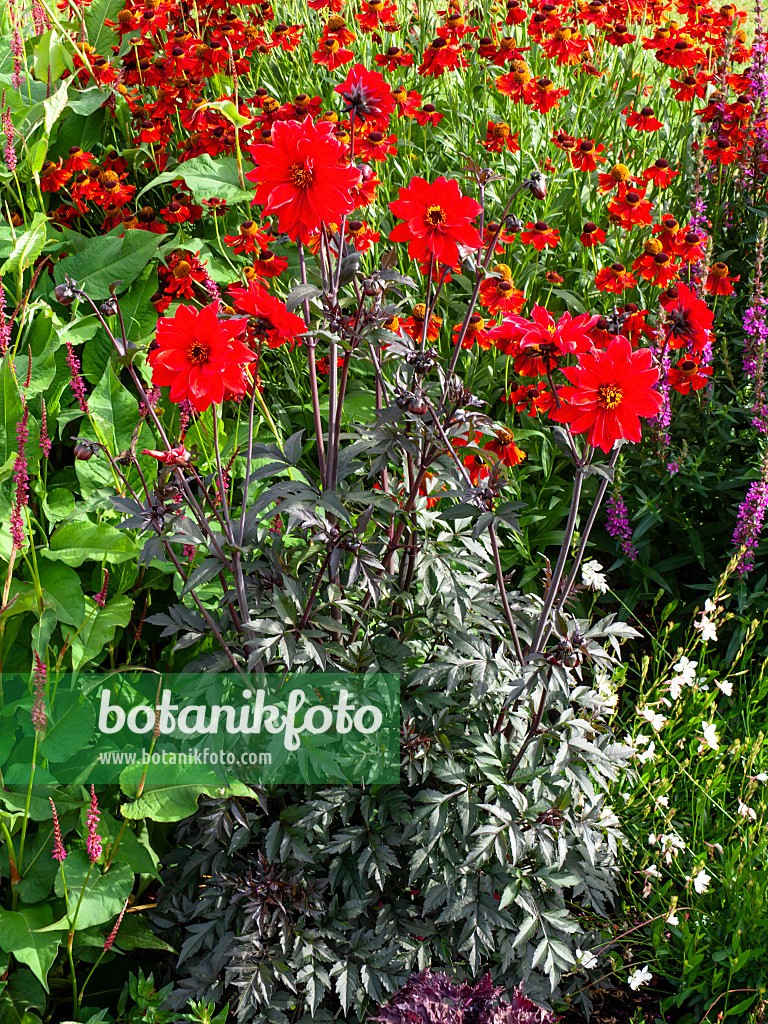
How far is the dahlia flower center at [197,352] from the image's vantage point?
4.34 feet

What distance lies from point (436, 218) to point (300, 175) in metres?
0.26

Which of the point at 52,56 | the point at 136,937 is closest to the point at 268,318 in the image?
the point at 136,937

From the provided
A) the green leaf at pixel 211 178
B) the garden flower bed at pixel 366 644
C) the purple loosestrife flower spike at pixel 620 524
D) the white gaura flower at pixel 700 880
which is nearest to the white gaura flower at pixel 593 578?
the garden flower bed at pixel 366 644

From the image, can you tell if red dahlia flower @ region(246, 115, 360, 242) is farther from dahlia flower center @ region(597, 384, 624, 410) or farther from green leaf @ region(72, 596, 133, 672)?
green leaf @ region(72, 596, 133, 672)

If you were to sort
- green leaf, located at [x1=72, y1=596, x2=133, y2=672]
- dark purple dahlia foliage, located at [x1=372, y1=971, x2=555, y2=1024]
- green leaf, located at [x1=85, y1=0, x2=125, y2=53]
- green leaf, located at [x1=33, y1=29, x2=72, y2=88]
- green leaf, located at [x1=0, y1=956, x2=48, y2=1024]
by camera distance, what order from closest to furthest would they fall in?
dark purple dahlia foliage, located at [x1=372, y1=971, x2=555, y2=1024] → green leaf, located at [x1=0, y1=956, x2=48, y2=1024] → green leaf, located at [x1=72, y1=596, x2=133, y2=672] → green leaf, located at [x1=33, y1=29, x2=72, y2=88] → green leaf, located at [x1=85, y1=0, x2=125, y2=53]

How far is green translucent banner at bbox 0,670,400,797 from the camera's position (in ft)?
5.27

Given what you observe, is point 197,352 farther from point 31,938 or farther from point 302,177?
point 31,938

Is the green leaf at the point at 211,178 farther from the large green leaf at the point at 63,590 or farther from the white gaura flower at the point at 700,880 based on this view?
the white gaura flower at the point at 700,880

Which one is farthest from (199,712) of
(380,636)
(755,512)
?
(755,512)

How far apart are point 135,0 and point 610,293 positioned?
2.02 m

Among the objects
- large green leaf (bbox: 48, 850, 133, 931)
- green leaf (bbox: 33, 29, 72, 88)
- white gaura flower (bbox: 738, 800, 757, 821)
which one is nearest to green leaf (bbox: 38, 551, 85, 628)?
large green leaf (bbox: 48, 850, 133, 931)

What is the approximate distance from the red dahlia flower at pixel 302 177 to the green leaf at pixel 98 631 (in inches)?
39.4

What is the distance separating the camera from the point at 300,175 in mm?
1312

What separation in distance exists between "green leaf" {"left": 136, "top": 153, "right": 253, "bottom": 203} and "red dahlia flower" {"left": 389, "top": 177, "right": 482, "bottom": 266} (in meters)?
1.37
